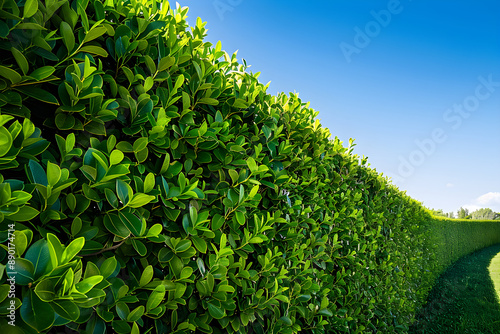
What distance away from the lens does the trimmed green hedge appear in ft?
44.4

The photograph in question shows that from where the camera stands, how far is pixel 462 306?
870 centimetres

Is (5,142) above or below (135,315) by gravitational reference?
above

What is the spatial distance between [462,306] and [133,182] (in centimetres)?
1086

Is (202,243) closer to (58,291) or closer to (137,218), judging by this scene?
(137,218)

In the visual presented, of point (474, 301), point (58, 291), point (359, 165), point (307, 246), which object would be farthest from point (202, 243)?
point (474, 301)

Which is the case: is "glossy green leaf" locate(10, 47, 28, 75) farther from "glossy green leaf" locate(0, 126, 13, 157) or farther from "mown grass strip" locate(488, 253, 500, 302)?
"mown grass strip" locate(488, 253, 500, 302)

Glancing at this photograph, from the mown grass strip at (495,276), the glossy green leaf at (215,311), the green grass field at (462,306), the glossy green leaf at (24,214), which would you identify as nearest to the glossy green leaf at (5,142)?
the glossy green leaf at (24,214)

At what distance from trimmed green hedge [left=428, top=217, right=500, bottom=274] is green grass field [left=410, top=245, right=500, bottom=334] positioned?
0.98m

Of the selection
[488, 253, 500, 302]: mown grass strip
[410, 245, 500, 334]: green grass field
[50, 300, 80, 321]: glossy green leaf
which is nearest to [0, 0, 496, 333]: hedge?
[50, 300, 80, 321]: glossy green leaf

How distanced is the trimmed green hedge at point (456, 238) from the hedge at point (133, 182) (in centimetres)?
1172

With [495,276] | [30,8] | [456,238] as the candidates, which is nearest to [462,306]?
[495,276]

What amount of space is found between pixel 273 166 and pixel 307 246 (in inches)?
41.2

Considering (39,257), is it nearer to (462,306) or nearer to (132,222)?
(132,222)

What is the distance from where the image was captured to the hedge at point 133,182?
1.10m
